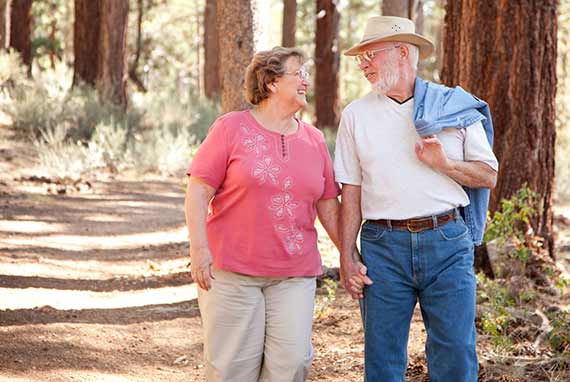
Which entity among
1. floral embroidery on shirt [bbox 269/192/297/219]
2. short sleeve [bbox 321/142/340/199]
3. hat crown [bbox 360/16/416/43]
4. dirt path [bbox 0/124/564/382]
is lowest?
dirt path [bbox 0/124/564/382]

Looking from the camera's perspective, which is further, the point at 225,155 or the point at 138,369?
the point at 138,369

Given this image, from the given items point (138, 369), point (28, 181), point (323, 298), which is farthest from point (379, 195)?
point (28, 181)

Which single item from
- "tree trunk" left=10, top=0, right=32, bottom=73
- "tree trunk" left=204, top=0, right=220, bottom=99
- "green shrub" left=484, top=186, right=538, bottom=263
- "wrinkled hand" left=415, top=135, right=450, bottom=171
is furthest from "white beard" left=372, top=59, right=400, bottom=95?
"tree trunk" left=10, top=0, right=32, bottom=73

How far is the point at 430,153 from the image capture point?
152 inches

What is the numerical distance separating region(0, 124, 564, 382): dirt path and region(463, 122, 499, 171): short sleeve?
70.8 inches

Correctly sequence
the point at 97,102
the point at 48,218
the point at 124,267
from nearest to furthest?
the point at 124,267
the point at 48,218
the point at 97,102

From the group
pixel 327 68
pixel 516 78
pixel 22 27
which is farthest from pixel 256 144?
pixel 22 27

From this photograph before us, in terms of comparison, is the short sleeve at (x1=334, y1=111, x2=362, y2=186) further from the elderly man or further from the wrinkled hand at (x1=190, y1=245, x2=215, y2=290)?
the wrinkled hand at (x1=190, y1=245, x2=215, y2=290)

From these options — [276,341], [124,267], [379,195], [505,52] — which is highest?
[505,52]

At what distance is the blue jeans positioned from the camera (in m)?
3.90

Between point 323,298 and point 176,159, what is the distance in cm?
799

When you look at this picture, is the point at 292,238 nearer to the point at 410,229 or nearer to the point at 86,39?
the point at 410,229

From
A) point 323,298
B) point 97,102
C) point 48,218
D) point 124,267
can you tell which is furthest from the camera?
point 97,102

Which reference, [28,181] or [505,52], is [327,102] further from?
[505,52]
